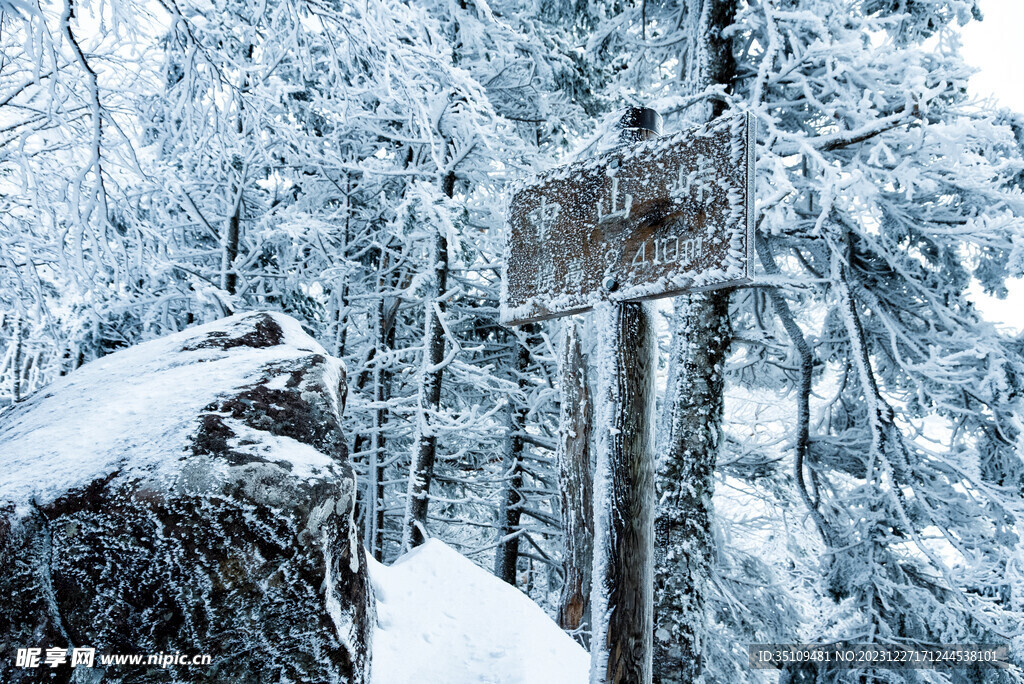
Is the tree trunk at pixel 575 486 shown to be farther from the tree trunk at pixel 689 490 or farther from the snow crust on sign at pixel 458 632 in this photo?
the snow crust on sign at pixel 458 632

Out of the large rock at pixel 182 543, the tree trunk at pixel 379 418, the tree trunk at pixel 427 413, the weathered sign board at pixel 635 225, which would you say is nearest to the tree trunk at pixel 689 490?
the tree trunk at pixel 427 413

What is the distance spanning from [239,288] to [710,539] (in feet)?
20.2

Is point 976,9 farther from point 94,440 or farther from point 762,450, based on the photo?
point 94,440

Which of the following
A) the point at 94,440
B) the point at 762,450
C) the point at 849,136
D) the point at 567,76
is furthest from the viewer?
the point at 567,76

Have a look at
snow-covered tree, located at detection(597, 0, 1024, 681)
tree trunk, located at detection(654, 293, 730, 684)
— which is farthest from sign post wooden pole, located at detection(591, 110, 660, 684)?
tree trunk, located at detection(654, 293, 730, 684)

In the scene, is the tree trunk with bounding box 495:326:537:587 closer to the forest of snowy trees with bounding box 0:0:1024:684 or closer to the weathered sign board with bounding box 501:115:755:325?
the forest of snowy trees with bounding box 0:0:1024:684

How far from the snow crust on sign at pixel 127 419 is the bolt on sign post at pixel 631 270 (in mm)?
1454

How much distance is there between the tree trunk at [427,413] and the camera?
723 cm

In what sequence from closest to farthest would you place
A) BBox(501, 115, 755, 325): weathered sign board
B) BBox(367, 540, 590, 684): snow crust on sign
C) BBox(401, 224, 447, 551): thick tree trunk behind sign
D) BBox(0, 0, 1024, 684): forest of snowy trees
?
BBox(501, 115, 755, 325): weathered sign board → BBox(367, 540, 590, 684): snow crust on sign → BBox(0, 0, 1024, 684): forest of snowy trees → BBox(401, 224, 447, 551): thick tree trunk behind sign

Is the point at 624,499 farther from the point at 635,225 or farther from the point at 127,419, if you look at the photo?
the point at 127,419

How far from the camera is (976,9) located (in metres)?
6.45

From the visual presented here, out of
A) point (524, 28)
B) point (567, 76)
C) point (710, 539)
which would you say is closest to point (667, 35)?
point (567, 76)

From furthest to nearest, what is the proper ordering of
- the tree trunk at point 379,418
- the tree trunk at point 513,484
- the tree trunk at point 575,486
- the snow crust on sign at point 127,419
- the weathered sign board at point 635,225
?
the tree trunk at point 513,484, the tree trunk at point 379,418, the tree trunk at point 575,486, the snow crust on sign at point 127,419, the weathered sign board at point 635,225

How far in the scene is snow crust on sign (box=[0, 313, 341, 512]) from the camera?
8.78ft
